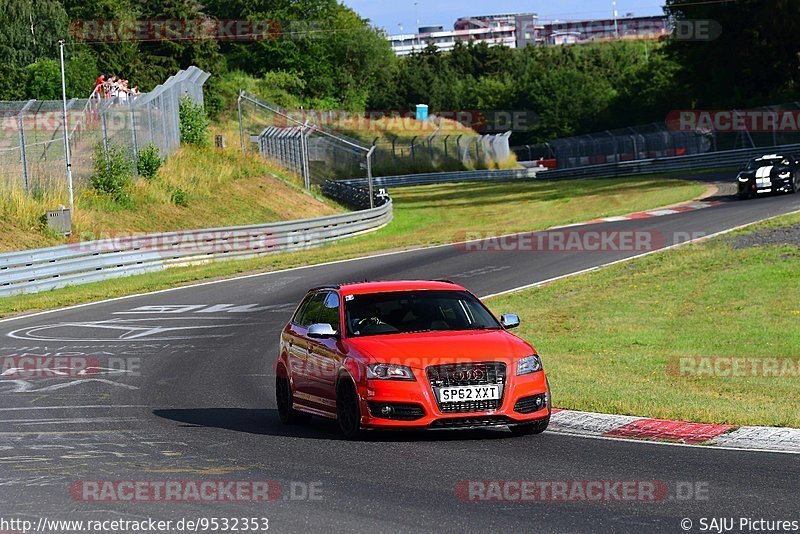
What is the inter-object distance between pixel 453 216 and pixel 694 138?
2456 centimetres

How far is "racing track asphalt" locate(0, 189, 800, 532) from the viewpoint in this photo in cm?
752

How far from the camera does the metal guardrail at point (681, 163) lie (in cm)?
6033

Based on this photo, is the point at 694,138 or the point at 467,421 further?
the point at 694,138

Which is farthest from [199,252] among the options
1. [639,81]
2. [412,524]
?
[639,81]

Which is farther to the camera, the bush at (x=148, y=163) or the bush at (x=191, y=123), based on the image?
the bush at (x=191, y=123)

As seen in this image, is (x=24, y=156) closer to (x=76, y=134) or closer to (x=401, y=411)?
(x=76, y=134)

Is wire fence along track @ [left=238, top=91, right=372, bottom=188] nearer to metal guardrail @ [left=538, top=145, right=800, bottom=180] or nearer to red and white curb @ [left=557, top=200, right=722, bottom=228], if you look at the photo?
red and white curb @ [left=557, top=200, right=722, bottom=228]

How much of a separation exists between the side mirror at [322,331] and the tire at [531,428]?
1878 mm

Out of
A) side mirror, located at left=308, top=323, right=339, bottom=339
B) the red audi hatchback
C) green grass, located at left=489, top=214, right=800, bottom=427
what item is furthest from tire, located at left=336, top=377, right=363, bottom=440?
green grass, located at left=489, top=214, right=800, bottom=427

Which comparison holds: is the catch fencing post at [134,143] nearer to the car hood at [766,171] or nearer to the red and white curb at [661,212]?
the red and white curb at [661,212]

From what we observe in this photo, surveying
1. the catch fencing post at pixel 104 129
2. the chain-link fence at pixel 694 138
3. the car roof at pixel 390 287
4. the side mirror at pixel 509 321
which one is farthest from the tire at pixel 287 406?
the chain-link fence at pixel 694 138

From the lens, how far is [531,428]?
1090 centimetres

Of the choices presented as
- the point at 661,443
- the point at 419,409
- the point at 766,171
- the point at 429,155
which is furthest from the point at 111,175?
the point at 429,155

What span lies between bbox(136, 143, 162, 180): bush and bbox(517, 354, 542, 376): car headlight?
106 feet
